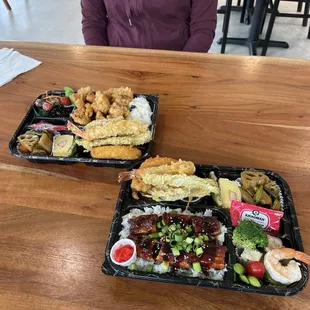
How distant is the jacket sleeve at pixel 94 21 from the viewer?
1938 millimetres

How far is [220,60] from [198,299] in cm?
125

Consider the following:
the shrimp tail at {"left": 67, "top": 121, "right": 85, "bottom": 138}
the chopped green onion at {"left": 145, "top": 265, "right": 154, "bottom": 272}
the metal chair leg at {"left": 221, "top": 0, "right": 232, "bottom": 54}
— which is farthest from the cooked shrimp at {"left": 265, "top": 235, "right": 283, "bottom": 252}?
the metal chair leg at {"left": 221, "top": 0, "right": 232, "bottom": 54}

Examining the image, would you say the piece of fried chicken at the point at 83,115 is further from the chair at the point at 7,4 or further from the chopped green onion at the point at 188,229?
the chair at the point at 7,4

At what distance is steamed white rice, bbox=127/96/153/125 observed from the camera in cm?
135

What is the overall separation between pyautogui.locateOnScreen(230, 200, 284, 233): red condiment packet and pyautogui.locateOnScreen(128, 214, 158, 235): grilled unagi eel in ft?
0.82

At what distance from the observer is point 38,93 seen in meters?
1.63

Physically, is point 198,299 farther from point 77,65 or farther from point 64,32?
point 64,32

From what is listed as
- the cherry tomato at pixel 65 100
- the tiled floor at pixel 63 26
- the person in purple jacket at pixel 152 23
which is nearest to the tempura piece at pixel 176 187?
the cherry tomato at pixel 65 100

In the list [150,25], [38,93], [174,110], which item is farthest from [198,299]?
[150,25]

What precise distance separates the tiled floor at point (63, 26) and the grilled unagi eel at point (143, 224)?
118 inches

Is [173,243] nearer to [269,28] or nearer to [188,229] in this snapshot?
[188,229]

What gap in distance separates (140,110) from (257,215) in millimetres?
659

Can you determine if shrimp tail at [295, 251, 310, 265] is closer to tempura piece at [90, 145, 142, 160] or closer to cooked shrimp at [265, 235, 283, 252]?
cooked shrimp at [265, 235, 283, 252]

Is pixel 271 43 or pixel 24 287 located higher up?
pixel 24 287
